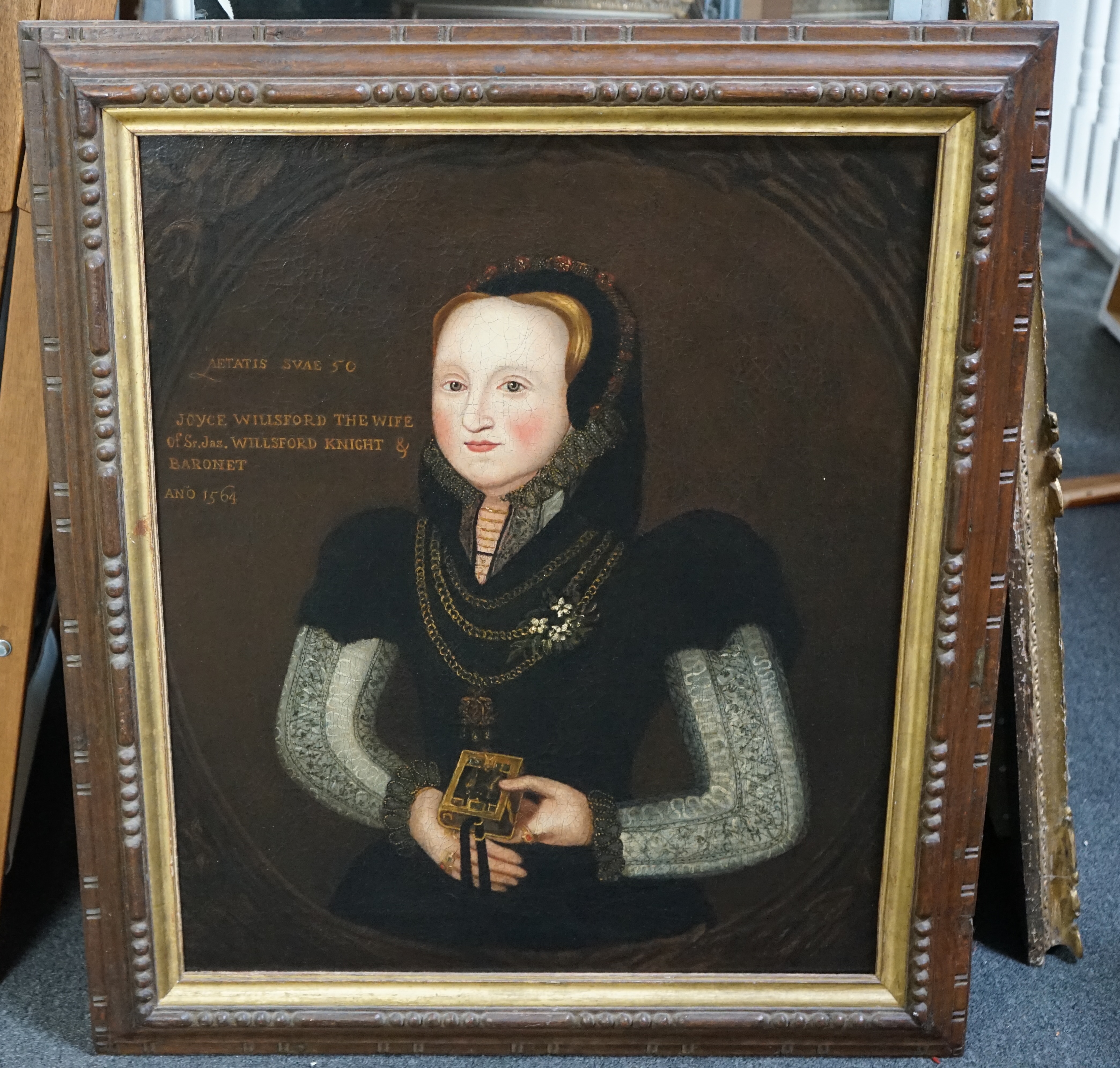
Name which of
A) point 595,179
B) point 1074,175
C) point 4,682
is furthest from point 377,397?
point 1074,175

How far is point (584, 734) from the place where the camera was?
55.7 inches

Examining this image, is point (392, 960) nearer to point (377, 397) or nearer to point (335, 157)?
point (377, 397)

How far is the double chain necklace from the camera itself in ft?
4.45

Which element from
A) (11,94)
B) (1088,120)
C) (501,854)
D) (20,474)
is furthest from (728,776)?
(1088,120)

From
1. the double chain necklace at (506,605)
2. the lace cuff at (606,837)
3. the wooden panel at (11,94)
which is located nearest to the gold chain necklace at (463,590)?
the double chain necklace at (506,605)

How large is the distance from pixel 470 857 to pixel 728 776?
Answer: 30 cm

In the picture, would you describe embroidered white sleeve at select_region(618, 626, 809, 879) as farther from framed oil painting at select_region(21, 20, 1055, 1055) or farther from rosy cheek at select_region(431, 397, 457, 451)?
rosy cheek at select_region(431, 397, 457, 451)

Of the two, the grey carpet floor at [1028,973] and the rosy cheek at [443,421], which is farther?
the grey carpet floor at [1028,973]

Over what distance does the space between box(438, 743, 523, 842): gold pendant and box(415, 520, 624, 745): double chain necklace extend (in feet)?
0.17

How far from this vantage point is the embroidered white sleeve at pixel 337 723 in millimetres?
1389

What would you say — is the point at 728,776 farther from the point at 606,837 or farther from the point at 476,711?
the point at 476,711

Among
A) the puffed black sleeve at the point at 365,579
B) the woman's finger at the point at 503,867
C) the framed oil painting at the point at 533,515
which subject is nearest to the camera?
the framed oil painting at the point at 533,515

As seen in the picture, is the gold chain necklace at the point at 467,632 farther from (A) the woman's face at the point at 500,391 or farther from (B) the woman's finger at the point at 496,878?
(B) the woman's finger at the point at 496,878

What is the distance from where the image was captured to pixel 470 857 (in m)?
1.45
